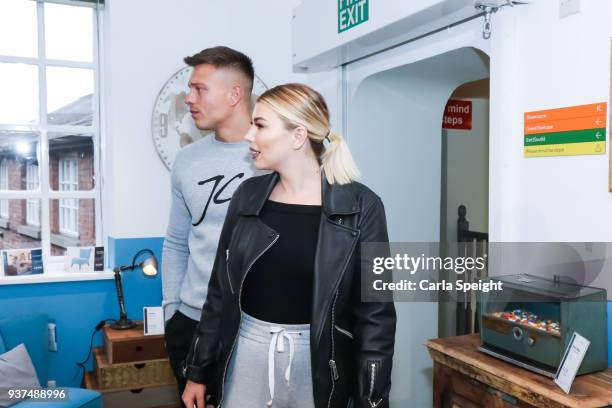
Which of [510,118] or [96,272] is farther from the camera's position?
[96,272]

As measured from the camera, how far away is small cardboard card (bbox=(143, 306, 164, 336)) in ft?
10.7

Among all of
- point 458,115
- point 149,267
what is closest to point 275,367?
point 149,267

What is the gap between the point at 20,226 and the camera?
362 centimetres

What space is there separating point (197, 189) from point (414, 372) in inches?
75.6

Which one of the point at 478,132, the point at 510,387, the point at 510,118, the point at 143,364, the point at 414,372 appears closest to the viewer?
the point at 510,387

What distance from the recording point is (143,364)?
3197mm

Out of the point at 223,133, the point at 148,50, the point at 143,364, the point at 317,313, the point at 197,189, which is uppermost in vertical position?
the point at 148,50

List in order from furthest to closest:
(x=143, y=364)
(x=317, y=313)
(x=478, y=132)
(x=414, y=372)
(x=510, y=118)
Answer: (x=478, y=132) → (x=414, y=372) → (x=143, y=364) → (x=510, y=118) → (x=317, y=313)

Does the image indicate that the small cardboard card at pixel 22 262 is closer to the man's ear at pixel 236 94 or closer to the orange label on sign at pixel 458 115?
the man's ear at pixel 236 94

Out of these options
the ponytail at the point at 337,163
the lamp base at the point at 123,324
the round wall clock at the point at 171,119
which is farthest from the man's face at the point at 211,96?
the lamp base at the point at 123,324

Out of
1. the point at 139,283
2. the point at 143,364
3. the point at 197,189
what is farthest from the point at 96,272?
the point at 197,189

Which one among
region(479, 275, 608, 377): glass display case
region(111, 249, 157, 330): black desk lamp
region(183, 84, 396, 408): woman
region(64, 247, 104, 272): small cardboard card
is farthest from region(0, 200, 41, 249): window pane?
region(479, 275, 608, 377): glass display case

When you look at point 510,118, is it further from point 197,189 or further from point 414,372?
point 414,372

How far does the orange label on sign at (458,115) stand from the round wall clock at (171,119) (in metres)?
1.86
